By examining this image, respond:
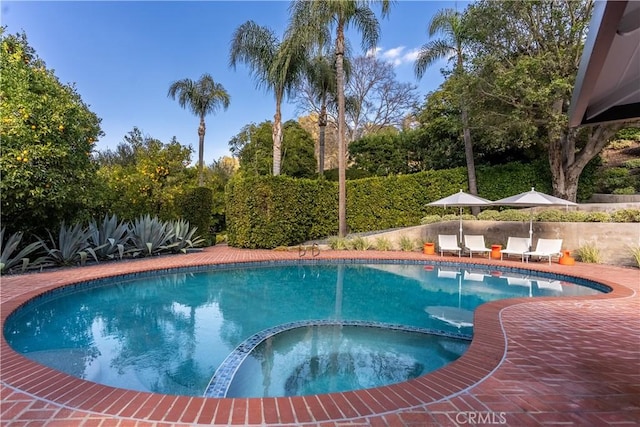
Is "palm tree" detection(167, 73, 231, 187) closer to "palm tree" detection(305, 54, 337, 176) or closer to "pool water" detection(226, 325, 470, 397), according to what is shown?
"palm tree" detection(305, 54, 337, 176)

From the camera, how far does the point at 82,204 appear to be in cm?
1077

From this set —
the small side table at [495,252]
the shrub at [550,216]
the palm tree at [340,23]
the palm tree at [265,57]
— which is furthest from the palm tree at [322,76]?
the shrub at [550,216]

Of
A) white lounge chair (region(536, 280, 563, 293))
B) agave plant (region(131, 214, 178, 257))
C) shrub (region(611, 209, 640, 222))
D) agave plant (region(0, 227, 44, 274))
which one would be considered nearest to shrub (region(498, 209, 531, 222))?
shrub (region(611, 209, 640, 222))

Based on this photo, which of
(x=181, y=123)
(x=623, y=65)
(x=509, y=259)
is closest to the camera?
(x=623, y=65)

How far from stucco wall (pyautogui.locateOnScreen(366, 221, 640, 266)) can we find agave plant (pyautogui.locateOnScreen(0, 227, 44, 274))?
11860mm

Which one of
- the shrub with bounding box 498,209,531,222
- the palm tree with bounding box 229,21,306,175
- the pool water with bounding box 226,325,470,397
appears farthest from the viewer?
the palm tree with bounding box 229,21,306,175

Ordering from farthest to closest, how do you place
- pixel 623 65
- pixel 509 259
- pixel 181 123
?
1. pixel 181 123
2. pixel 509 259
3. pixel 623 65

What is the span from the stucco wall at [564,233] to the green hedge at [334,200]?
281 centimetres

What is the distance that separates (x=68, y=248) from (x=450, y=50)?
19240 millimetres

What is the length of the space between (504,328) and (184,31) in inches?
596

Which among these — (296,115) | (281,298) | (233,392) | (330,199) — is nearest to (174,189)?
(330,199)

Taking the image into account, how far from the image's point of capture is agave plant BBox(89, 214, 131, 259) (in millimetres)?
10984

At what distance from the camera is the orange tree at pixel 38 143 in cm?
834

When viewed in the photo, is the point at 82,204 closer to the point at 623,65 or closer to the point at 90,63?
the point at 90,63
